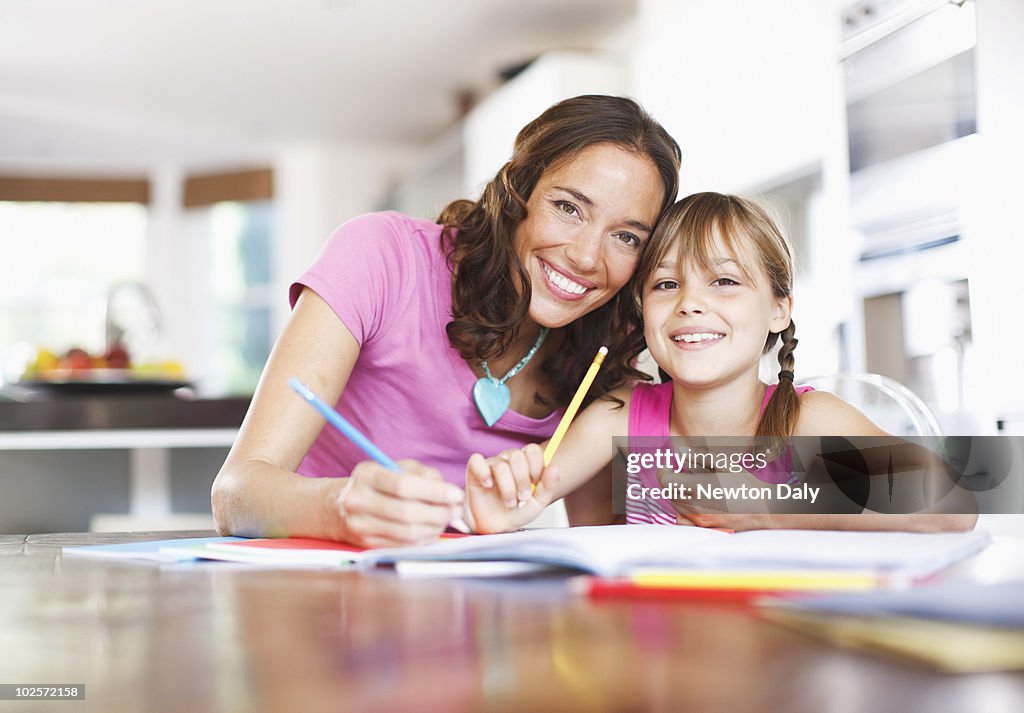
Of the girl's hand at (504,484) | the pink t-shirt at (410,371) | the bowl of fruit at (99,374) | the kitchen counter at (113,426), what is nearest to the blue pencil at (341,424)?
the girl's hand at (504,484)

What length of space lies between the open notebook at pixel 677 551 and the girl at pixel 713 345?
0.35 meters

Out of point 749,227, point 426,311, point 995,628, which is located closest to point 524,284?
point 426,311

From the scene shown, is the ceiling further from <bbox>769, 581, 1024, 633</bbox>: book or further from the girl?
<bbox>769, 581, 1024, 633</bbox>: book

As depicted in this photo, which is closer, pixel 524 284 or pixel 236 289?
pixel 524 284

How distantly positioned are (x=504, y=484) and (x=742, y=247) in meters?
0.48

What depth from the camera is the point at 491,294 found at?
46.0 inches

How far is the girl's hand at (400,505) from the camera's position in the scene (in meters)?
0.66

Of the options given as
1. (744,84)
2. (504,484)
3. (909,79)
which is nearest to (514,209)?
(504,484)

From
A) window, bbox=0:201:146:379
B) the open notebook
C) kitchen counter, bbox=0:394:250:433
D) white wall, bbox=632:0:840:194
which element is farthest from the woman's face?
window, bbox=0:201:146:379

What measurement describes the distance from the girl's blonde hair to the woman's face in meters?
0.03

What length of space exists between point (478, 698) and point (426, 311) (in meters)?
0.90

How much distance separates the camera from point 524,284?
1.19m

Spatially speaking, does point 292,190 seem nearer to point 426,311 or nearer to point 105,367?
point 105,367

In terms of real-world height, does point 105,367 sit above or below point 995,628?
above
